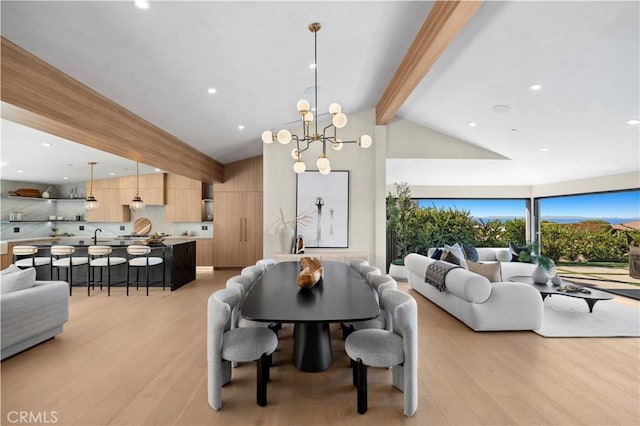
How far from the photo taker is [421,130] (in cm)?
641

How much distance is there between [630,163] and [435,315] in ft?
13.9

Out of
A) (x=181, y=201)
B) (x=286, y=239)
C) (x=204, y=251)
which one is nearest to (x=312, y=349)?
(x=286, y=239)

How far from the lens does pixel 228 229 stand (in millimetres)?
7957

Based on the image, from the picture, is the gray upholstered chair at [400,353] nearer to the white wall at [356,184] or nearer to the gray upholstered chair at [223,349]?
the gray upholstered chair at [223,349]

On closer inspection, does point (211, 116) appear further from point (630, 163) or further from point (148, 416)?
point (630, 163)

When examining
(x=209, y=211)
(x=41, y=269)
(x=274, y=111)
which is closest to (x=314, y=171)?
(x=274, y=111)

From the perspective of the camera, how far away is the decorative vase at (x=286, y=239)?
5590 millimetres

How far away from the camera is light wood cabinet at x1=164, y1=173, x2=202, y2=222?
8062 millimetres

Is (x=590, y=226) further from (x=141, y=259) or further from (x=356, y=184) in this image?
(x=141, y=259)

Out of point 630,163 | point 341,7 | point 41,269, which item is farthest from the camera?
point 41,269

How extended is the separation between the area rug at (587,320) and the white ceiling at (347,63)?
2.39 metres

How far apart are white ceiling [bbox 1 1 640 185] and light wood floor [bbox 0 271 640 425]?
253cm

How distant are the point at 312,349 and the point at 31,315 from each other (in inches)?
108

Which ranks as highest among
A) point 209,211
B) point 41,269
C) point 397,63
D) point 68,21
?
point 397,63
